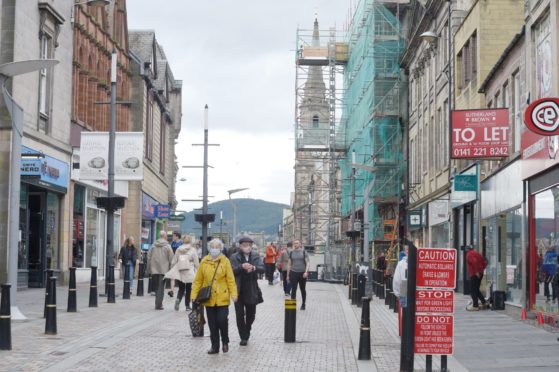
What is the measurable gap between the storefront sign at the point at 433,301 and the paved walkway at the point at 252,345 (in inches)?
42.4

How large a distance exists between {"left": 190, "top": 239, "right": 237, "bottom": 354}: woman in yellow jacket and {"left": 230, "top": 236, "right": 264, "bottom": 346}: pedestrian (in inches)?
44.6

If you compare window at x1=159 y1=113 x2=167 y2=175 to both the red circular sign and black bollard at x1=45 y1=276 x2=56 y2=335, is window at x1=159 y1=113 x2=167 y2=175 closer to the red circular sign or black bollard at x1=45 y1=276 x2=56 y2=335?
black bollard at x1=45 y1=276 x2=56 y2=335

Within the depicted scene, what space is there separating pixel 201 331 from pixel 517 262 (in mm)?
10608

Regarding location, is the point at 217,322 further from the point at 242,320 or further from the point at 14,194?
the point at 14,194

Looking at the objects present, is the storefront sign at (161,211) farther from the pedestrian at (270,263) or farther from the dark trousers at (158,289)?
the dark trousers at (158,289)

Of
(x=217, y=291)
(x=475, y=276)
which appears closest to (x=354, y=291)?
(x=475, y=276)

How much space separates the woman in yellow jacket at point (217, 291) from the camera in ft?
46.0

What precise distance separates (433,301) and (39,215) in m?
21.6

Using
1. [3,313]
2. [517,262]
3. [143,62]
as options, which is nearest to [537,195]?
[517,262]

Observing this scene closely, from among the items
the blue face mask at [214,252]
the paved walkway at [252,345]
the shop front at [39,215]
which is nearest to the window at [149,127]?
the shop front at [39,215]

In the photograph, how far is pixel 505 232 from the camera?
1029 inches

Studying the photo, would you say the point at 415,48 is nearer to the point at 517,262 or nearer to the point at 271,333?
the point at 517,262

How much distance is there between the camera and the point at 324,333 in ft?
58.2

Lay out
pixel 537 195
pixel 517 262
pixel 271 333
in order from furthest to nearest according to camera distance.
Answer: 1. pixel 517 262
2. pixel 537 195
3. pixel 271 333
